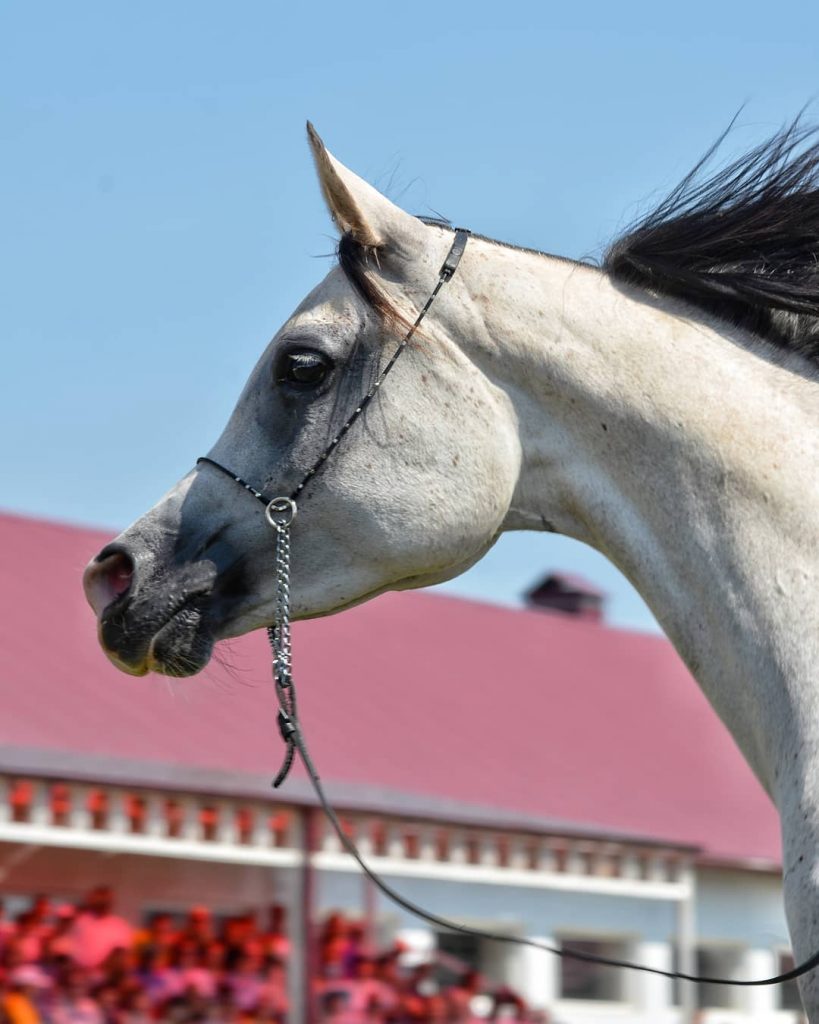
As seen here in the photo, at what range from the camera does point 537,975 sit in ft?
52.2

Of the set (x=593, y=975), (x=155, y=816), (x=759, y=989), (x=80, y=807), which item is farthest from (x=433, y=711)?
(x=80, y=807)

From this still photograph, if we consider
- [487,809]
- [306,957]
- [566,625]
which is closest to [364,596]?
[306,957]

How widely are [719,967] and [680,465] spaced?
16.4m

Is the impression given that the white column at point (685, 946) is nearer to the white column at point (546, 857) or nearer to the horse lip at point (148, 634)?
the white column at point (546, 857)

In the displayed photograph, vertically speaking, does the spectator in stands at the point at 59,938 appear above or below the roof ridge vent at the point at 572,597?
below

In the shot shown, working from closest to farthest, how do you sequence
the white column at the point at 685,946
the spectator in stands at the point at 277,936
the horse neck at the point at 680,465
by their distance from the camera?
the horse neck at the point at 680,465
the spectator in stands at the point at 277,936
the white column at the point at 685,946

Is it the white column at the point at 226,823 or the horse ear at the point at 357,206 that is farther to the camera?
the white column at the point at 226,823

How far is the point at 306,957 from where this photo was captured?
37.8 feet

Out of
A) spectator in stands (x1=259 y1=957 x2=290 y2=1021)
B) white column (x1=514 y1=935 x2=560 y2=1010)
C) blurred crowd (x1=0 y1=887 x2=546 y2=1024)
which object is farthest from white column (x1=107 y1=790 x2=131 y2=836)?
white column (x1=514 y1=935 x2=560 y2=1010)

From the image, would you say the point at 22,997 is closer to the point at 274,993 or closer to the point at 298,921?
the point at 274,993

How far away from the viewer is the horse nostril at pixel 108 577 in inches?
138

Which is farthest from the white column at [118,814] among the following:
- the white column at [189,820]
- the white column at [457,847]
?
the white column at [457,847]

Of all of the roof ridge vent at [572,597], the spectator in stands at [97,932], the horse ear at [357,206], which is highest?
the roof ridge vent at [572,597]

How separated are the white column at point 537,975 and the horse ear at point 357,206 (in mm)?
12775
